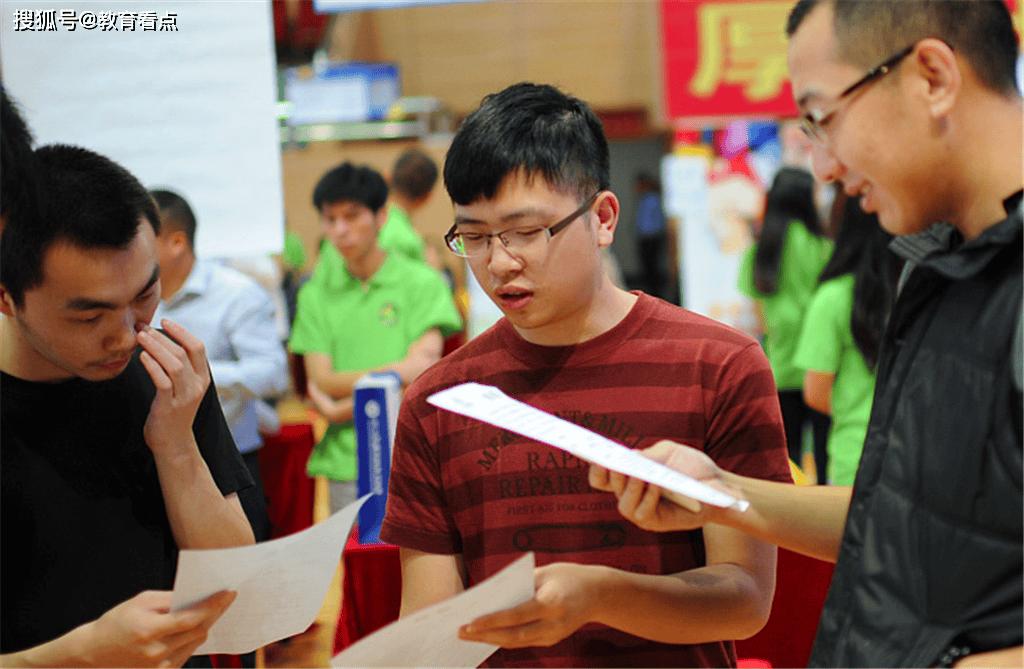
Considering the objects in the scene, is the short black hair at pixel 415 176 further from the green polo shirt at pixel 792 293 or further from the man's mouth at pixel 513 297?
the man's mouth at pixel 513 297

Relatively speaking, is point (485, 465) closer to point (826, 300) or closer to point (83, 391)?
point (83, 391)

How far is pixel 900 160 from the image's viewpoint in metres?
1.05

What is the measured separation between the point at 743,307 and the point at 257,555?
513 cm

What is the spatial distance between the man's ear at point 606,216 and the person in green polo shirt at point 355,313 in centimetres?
202

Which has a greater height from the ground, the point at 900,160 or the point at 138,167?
the point at 138,167

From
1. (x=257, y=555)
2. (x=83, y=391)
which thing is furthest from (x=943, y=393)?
(x=83, y=391)

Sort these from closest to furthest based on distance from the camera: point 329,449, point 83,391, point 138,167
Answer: point 83,391
point 138,167
point 329,449

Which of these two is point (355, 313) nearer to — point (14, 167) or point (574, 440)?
point (14, 167)

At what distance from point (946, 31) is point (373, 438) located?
1723 mm

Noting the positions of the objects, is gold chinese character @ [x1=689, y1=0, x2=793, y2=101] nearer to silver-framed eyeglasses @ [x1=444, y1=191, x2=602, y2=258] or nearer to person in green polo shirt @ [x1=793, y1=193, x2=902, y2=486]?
person in green polo shirt @ [x1=793, y1=193, x2=902, y2=486]

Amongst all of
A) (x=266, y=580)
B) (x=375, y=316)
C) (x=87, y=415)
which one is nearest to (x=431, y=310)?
(x=375, y=316)

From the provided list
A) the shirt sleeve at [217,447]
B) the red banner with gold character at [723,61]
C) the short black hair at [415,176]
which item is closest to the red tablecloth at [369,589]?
the shirt sleeve at [217,447]

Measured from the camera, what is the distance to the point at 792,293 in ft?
13.7

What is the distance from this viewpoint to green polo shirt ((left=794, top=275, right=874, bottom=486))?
310 cm
